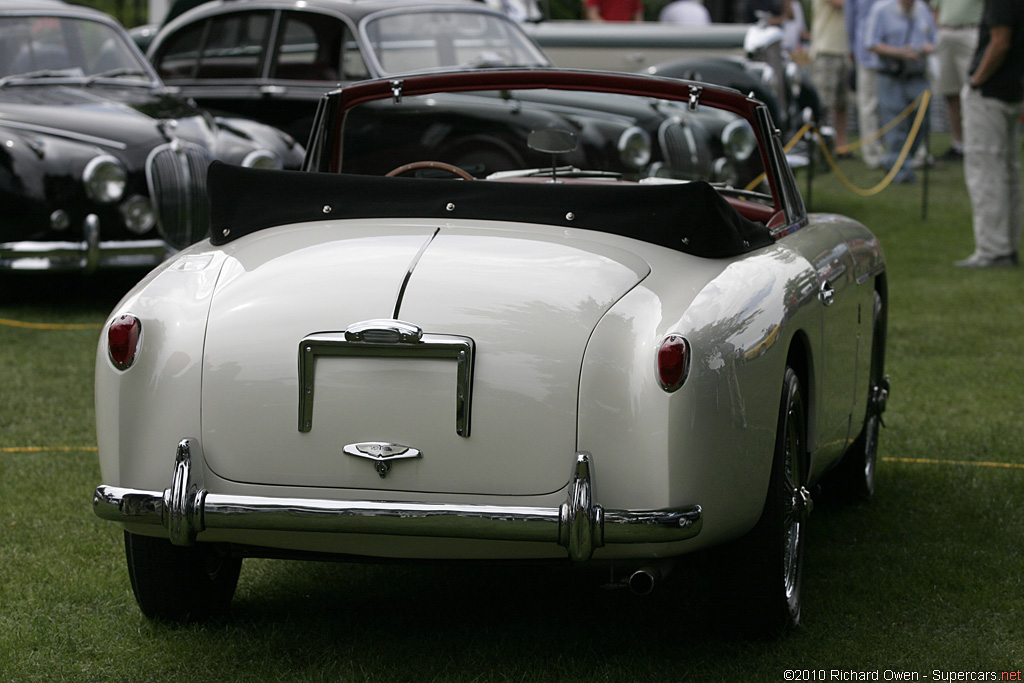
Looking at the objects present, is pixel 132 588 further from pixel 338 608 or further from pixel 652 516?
pixel 652 516

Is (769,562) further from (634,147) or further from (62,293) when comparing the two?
(62,293)

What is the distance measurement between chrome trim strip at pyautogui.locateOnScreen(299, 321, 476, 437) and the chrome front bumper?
16.8 feet

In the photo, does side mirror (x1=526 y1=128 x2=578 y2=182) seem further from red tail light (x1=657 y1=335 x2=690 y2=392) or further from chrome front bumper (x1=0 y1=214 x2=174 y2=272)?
chrome front bumper (x1=0 y1=214 x2=174 y2=272)

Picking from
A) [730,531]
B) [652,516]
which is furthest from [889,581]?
[652,516]

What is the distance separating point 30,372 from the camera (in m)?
6.48

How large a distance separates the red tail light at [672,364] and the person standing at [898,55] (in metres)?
12.7

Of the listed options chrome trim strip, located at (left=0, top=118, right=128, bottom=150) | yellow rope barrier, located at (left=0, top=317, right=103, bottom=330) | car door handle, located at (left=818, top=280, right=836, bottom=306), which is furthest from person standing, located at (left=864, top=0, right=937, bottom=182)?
car door handle, located at (left=818, top=280, right=836, bottom=306)


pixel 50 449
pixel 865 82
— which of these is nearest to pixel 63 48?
pixel 50 449

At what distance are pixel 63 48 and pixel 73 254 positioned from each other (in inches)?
81.5

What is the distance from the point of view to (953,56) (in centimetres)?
1405

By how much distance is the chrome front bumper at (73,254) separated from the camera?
7.57 metres

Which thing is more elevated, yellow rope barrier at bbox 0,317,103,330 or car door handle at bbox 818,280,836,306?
car door handle at bbox 818,280,836,306

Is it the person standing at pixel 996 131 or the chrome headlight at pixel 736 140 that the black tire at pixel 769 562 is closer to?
the chrome headlight at pixel 736 140

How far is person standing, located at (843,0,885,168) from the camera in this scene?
52.3 ft
